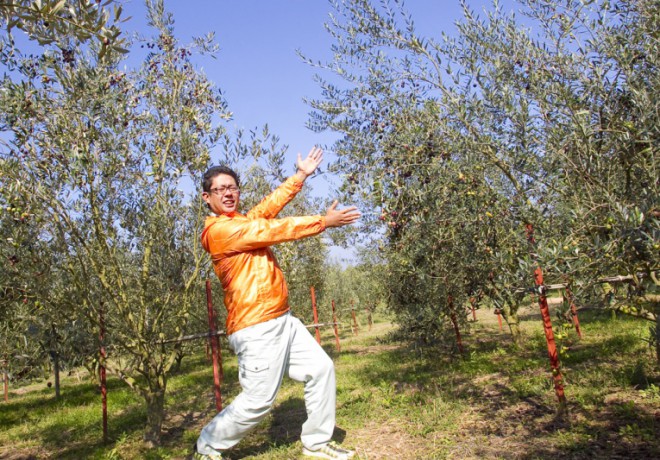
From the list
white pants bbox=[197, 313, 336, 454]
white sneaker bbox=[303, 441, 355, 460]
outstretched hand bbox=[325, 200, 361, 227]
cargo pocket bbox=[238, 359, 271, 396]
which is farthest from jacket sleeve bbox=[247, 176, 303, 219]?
white sneaker bbox=[303, 441, 355, 460]

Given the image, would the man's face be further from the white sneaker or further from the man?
the white sneaker

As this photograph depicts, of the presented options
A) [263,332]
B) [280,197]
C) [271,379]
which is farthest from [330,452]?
[280,197]

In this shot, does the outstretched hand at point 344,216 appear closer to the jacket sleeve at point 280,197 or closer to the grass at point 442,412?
the jacket sleeve at point 280,197

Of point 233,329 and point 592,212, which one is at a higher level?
point 592,212

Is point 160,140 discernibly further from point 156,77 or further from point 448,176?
point 448,176

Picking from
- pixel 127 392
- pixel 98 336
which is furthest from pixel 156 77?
pixel 127 392

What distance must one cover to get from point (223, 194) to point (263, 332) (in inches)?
56.6

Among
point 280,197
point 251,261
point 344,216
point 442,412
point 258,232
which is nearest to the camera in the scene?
point 344,216

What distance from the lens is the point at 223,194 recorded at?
484 cm

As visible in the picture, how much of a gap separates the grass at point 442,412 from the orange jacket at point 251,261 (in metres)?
1.70

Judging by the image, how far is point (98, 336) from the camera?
6.51m

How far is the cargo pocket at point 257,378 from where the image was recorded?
4.39 meters

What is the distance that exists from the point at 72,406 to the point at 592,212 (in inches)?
458

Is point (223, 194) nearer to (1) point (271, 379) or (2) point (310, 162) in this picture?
(2) point (310, 162)
